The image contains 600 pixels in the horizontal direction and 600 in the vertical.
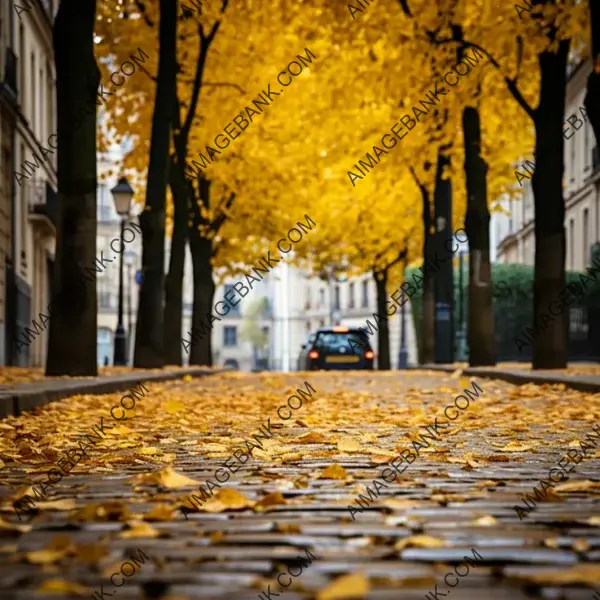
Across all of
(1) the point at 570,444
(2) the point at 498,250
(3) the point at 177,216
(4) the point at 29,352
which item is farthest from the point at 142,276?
(2) the point at 498,250

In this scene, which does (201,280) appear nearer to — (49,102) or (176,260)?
(176,260)

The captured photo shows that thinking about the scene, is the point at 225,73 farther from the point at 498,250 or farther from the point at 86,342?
the point at 498,250

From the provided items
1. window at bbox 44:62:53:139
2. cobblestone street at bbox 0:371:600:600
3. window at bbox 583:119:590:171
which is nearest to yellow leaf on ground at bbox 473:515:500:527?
cobblestone street at bbox 0:371:600:600

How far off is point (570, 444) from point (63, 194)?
10442mm

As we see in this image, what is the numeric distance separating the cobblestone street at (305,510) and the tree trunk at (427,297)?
24.1m

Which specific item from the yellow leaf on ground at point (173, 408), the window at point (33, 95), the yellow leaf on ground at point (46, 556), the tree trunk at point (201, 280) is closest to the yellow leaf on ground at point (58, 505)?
the yellow leaf on ground at point (46, 556)

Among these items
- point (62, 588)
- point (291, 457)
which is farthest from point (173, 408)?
point (62, 588)

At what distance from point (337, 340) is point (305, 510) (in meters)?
26.8

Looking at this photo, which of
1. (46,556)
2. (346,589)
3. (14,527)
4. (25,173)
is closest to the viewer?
(346,589)

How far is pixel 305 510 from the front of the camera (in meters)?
5.21

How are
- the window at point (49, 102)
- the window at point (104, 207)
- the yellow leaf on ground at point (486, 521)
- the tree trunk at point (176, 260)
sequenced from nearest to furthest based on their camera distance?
the yellow leaf on ground at point (486, 521) < the tree trunk at point (176, 260) < the window at point (49, 102) < the window at point (104, 207)

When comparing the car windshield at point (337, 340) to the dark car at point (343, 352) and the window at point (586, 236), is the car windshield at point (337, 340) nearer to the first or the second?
the dark car at point (343, 352)

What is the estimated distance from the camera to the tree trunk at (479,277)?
25.8 meters

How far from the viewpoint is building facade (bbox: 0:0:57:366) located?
31266mm
